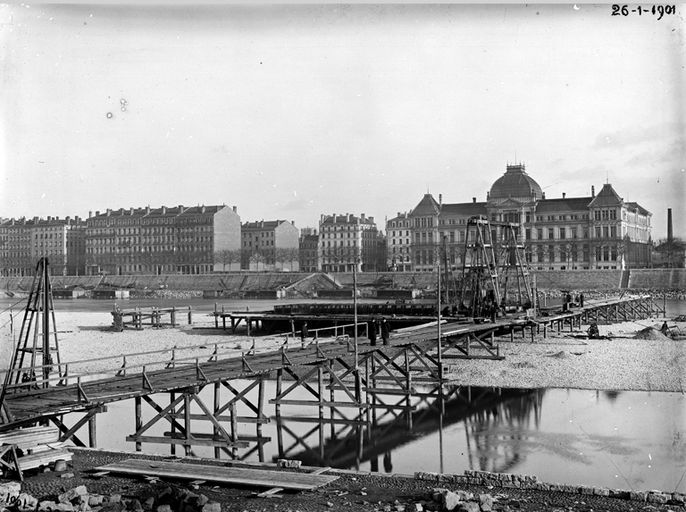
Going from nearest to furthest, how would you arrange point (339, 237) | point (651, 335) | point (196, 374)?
1. point (196, 374)
2. point (651, 335)
3. point (339, 237)

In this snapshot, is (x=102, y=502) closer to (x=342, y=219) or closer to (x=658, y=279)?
(x=658, y=279)

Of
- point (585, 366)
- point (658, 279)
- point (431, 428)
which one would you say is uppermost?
point (658, 279)

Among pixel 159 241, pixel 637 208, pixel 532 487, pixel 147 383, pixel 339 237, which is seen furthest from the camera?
pixel 339 237

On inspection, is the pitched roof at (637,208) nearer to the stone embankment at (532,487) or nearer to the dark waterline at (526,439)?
the dark waterline at (526,439)

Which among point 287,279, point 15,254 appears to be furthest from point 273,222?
point 15,254

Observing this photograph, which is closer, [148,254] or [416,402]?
[416,402]

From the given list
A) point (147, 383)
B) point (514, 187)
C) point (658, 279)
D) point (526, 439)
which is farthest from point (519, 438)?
point (514, 187)

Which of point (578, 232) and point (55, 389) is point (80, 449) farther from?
point (578, 232)

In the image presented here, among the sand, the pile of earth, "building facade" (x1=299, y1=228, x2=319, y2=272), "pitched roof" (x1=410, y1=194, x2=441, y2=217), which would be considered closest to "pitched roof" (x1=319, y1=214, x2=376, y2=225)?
"building facade" (x1=299, y1=228, x2=319, y2=272)

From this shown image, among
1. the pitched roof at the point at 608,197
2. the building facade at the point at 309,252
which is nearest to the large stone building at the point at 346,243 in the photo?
the building facade at the point at 309,252
